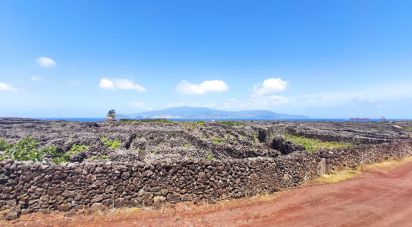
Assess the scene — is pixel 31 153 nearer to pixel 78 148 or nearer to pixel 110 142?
pixel 78 148

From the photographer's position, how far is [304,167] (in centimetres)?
1839

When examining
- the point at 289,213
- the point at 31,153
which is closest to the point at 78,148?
the point at 31,153

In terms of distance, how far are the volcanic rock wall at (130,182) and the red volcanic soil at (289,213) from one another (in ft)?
1.78

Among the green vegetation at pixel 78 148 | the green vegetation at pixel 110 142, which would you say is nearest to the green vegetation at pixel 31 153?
the green vegetation at pixel 78 148

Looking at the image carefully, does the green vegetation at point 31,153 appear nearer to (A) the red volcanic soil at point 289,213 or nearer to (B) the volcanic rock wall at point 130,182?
(B) the volcanic rock wall at point 130,182

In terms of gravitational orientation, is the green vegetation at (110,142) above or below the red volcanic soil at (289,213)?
above

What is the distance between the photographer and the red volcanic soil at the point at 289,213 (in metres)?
11.8

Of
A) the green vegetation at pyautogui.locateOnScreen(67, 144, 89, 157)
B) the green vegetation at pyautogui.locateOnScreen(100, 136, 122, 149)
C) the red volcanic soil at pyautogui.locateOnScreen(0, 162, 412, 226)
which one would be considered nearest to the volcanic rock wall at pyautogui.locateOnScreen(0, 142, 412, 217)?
the red volcanic soil at pyautogui.locateOnScreen(0, 162, 412, 226)

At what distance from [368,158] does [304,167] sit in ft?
33.9

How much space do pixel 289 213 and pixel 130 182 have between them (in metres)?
7.48

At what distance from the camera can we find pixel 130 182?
42.6 ft

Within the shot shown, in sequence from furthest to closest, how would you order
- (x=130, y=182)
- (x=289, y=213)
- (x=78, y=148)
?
(x=78, y=148), (x=289, y=213), (x=130, y=182)

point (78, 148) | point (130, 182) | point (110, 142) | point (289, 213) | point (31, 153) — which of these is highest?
point (31, 153)

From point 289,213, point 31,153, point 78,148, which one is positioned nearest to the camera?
point 289,213
